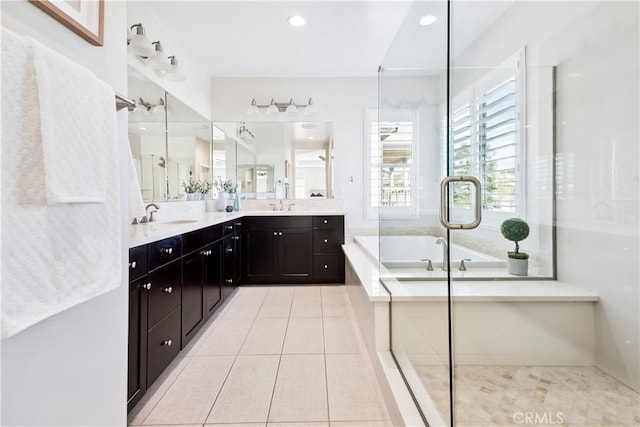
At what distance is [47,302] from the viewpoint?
0.68m

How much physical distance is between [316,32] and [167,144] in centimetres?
181

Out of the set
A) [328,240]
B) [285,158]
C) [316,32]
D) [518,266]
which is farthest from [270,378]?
[316,32]

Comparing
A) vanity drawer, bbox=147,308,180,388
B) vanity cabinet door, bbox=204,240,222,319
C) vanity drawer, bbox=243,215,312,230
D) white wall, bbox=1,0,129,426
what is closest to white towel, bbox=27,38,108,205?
white wall, bbox=1,0,129,426

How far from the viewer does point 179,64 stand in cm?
298

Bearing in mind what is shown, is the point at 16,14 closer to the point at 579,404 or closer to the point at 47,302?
the point at 47,302

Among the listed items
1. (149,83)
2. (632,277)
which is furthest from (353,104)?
(632,277)

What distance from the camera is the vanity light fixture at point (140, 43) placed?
7.20 feet

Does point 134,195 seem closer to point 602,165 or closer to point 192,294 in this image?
point 192,294

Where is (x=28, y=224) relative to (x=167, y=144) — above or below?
below

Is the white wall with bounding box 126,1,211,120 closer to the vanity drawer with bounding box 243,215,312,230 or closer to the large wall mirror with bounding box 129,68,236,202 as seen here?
the large wall mirror with bounding box 129,68,236,202

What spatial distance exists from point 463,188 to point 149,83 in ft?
8.50

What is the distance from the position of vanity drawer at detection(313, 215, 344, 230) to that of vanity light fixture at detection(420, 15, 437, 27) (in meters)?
2.15

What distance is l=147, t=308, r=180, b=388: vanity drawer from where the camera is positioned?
148 cm

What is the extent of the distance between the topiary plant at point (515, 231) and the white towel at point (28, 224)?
5.80ft
